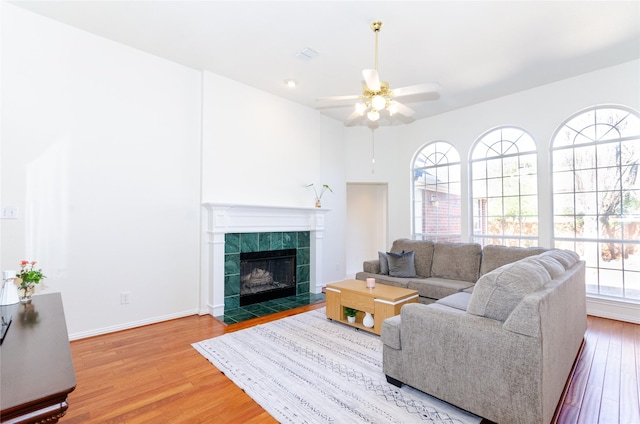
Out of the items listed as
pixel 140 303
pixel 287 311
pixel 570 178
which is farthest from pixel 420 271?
pixel 140 303

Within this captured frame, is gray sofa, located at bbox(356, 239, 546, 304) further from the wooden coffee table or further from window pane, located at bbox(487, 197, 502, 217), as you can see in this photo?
window pane, located at bbox(487, 197, 502, 217)

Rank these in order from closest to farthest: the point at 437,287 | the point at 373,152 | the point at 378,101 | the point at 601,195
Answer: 1. the point at 378,101
2. the point at 437,287
3. the point at 601,195
4. the point at 373,152

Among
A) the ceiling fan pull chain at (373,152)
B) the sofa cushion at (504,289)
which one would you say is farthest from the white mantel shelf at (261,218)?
the sofa cushion at (504,289)

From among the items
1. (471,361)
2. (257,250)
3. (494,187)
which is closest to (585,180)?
(494,187)

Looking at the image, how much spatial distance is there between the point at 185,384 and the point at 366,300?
1.86 metres

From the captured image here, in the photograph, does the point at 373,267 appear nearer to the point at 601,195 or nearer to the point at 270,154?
the point at 270,154

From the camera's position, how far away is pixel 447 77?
415 centimetres

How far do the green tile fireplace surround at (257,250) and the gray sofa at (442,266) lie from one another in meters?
1.09

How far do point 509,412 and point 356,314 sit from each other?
1.94 metres

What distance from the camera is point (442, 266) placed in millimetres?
4418

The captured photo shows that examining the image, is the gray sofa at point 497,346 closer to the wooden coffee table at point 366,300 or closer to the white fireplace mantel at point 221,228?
the wooden coffee table at point 366,300

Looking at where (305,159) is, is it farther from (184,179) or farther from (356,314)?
(356,314)

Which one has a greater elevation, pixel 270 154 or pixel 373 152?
pixel 373 152

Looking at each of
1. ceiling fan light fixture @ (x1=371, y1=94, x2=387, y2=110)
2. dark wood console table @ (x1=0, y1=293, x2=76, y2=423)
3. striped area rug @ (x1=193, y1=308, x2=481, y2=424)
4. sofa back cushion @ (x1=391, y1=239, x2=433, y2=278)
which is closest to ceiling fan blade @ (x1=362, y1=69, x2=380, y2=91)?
ceiling fan light fixture @ (x1=371, y1=94, x2=387, y2=110)
